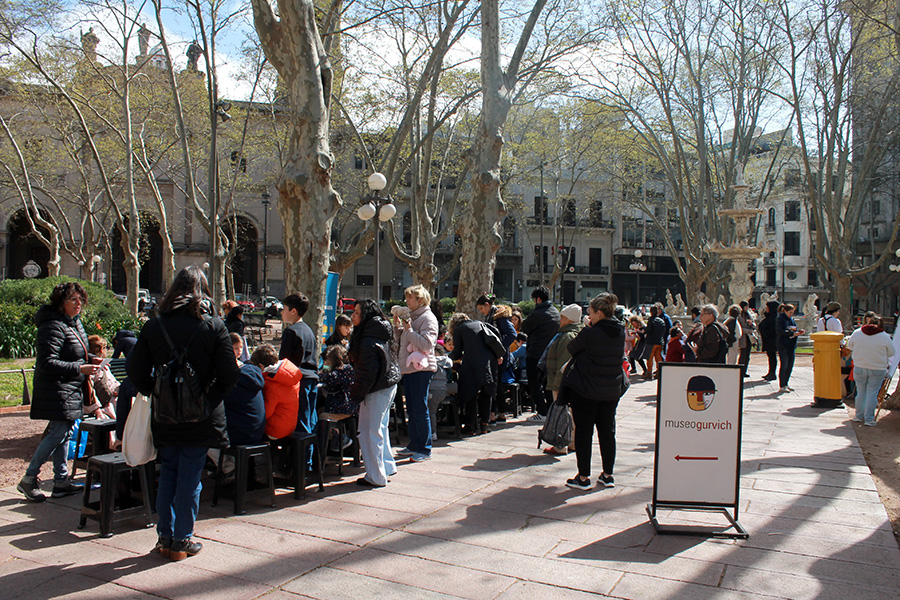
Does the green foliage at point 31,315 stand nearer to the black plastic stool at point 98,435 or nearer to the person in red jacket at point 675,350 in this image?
the black plastic stool at point 98,435

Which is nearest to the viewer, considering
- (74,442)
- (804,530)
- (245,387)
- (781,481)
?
(804,530)

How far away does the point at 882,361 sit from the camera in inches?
348

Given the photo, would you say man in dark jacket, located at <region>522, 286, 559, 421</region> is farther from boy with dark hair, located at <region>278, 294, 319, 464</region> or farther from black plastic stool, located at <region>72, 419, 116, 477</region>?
black plastic stool, located at <region>72, 419, 116, 477</region>

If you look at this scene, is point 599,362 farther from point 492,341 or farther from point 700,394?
point 492,341

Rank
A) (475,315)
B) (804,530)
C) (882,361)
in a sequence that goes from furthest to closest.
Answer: (475,315) → (882,361) → (804,530)

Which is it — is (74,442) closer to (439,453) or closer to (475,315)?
(439,453)

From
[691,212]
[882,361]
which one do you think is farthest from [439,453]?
[691,212]

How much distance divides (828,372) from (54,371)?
1074 cm


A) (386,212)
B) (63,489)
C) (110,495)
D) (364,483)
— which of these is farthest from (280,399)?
(386,212)

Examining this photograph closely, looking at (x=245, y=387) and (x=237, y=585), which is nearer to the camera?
(x=237, y=585)

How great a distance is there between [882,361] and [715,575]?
6.43 metres

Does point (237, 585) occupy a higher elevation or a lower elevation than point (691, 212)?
lower

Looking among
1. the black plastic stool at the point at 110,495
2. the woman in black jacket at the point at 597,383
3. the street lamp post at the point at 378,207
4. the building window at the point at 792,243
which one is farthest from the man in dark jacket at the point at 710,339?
the building window at the point at 792,243

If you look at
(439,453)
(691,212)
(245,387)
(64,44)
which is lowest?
(439,453)
